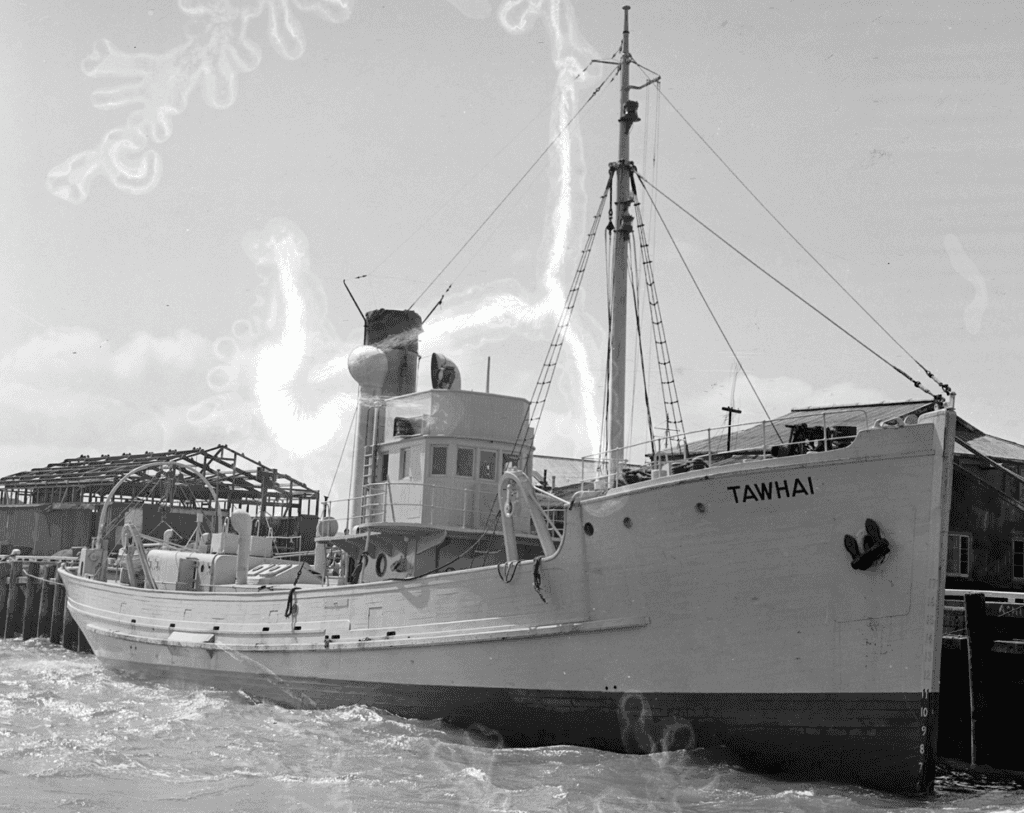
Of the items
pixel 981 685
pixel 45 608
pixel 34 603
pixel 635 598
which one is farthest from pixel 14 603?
pixel 981 685

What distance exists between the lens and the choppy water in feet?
39.2

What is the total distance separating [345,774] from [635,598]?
176 inches

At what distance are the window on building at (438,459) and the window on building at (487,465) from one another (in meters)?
0.67

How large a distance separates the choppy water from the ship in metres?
→ 0.58

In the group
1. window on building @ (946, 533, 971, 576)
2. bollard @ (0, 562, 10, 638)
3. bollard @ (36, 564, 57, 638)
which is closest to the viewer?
window on building @ (946, 533, 971, 576)

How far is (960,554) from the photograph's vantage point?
28938mm

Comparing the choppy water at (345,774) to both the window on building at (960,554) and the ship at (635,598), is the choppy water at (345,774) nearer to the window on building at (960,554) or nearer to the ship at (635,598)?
the ship at (635,598)

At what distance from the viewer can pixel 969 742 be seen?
16.5 metres

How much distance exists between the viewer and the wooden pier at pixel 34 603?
3541 centimetres

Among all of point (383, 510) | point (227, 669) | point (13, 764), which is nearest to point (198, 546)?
point (227, 669)

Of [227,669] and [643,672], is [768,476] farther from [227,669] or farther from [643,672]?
[227,669]

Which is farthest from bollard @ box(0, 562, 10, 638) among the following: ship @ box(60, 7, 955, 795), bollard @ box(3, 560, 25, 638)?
ship @ box(60, 7, 955, 795)

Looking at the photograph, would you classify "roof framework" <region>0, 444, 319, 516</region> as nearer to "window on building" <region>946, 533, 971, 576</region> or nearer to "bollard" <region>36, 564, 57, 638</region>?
"bollard" <region>36, 564, 57, 638</region>

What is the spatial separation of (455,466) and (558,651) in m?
4.85
